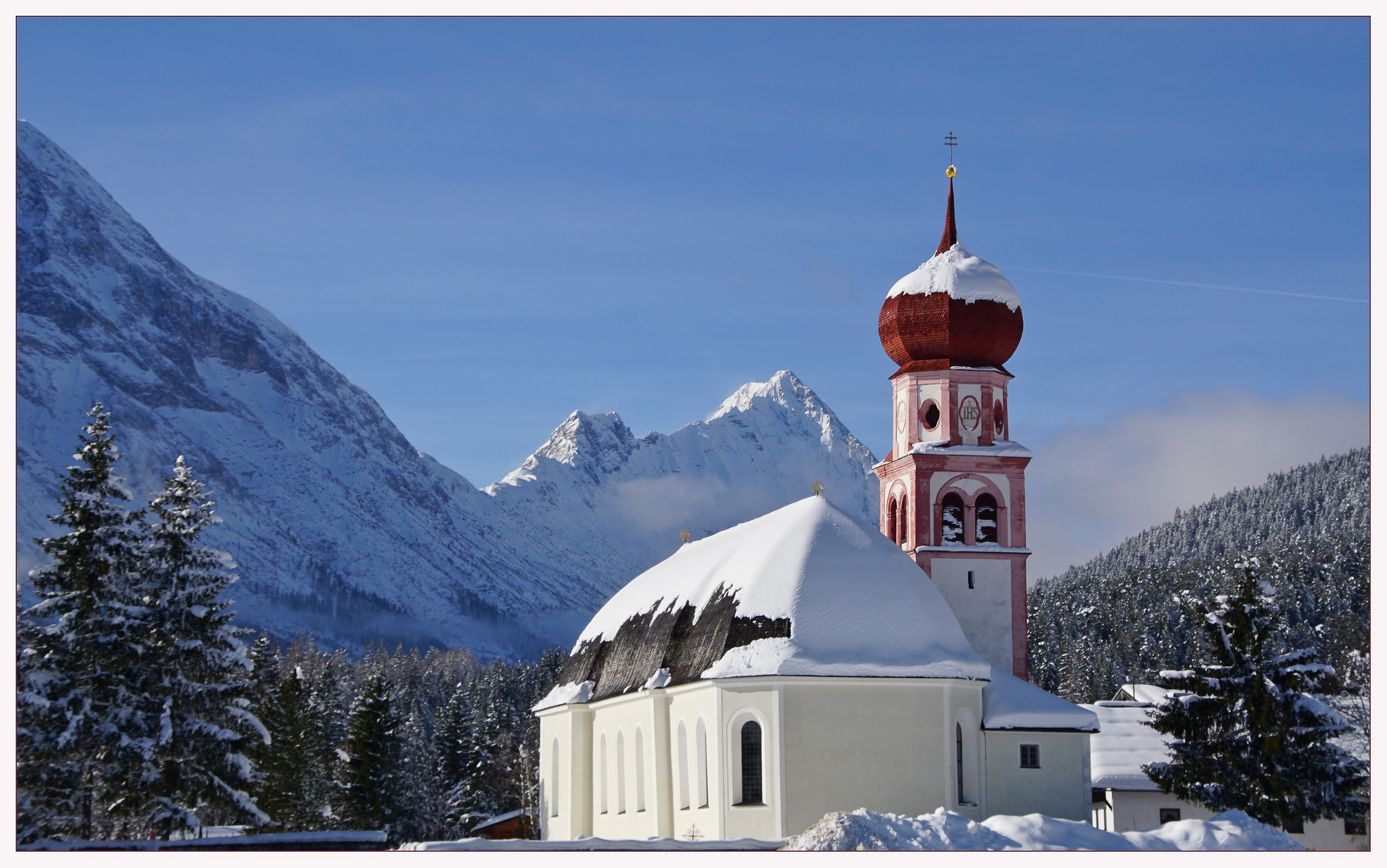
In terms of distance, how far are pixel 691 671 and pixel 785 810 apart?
15.6 ft

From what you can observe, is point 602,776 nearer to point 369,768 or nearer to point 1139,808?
point 1139,808

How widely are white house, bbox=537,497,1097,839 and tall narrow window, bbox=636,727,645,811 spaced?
0.05 meters

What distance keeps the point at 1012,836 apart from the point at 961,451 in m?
21.4

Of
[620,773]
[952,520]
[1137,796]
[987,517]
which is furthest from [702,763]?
[1137,796]

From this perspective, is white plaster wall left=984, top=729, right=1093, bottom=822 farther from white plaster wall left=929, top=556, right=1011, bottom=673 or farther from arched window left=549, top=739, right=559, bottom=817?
arched window left=549, top=739, right=559, bottom=817

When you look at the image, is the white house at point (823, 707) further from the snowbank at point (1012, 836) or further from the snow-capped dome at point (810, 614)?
the snowbank at point (1012, 836)

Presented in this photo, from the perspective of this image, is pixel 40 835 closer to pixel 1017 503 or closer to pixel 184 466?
pixel 184 466

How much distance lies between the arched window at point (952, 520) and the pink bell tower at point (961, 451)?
0.03 m

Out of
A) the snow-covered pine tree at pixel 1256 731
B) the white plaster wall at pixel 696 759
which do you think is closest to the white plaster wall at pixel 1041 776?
the snow-covered pine tree at pixel 1256 731

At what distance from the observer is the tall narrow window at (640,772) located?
42156 millimetres

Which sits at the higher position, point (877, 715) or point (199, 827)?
point (877, 715)

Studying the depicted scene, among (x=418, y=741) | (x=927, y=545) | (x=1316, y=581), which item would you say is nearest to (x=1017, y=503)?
(x=927, y=545)

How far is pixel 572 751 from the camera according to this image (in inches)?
1884

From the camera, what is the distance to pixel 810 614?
36.8 meters
